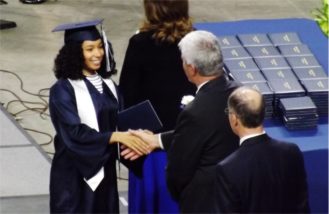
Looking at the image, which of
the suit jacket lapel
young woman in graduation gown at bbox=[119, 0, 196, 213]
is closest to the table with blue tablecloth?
young woman in graduation gown at bbox=[119, 0, 196, 213]

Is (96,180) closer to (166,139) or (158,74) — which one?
(166,139)

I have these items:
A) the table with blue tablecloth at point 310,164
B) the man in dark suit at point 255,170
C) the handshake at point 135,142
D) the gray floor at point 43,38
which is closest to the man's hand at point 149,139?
the handshake at point 135,142

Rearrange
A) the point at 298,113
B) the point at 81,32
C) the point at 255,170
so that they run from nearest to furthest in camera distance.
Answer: the point at 255,170, the point at 81,32, the point at 298,113

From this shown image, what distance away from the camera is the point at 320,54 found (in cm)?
616

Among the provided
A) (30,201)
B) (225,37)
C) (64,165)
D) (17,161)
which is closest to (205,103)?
(64,165)

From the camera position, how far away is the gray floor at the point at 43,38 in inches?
294

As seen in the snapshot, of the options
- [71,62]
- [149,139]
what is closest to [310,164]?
[149,139]

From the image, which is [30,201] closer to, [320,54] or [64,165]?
[64,165]

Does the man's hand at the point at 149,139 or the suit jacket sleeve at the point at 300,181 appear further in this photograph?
the man's hand at the point at 149,139

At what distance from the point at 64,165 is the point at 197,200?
0.96 m

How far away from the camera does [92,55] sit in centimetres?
529

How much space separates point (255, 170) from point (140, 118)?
1.31 metres

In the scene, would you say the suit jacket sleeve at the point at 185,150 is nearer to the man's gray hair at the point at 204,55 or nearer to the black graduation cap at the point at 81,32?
the man's gray hair at the point at 204,55

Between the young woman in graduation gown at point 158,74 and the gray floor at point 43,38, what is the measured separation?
133 cm
